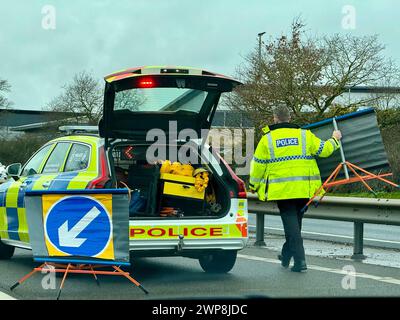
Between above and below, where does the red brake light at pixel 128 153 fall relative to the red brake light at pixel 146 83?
below

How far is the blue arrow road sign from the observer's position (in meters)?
7.25

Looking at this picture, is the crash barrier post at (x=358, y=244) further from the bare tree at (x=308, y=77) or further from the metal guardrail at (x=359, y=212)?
the bare tree at (x=308, y=77)

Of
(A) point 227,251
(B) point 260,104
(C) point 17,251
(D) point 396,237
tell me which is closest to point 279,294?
(A) point 227,251

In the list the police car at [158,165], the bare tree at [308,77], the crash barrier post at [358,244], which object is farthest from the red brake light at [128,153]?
the bare tree at [308,77]

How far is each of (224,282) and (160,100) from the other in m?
2.12

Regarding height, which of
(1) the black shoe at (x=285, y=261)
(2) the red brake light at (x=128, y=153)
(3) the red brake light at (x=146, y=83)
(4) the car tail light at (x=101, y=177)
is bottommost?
(1) the black shoe at (x=285, y=261)

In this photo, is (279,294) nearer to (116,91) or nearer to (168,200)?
(168,200)

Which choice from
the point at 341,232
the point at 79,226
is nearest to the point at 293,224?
the point at 79,226

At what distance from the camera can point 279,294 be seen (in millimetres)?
7250

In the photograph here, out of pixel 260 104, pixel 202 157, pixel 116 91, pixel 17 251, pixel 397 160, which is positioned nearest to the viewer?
pixel 116 91

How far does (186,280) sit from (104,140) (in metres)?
1.78

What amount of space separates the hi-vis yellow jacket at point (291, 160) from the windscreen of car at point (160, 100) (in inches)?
35.4

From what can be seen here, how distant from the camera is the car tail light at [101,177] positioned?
7.91 m

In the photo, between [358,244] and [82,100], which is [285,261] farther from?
[82,100]
